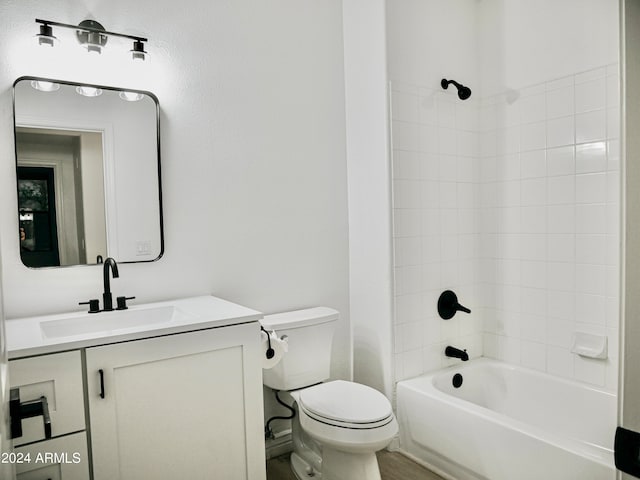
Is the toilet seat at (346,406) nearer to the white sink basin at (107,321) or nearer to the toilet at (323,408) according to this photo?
the toilet at (323,408)

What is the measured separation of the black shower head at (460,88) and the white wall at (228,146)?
1.93 feet

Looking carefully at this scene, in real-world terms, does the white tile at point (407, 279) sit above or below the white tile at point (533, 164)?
below

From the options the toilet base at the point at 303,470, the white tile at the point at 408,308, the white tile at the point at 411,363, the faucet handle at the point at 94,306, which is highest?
the faucet handle at the point at 94,306

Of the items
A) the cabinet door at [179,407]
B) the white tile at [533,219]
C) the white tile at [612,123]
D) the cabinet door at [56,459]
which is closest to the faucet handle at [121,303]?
the cabinet door at [179,407]

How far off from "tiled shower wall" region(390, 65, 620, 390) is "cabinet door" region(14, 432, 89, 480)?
1573 millimetres

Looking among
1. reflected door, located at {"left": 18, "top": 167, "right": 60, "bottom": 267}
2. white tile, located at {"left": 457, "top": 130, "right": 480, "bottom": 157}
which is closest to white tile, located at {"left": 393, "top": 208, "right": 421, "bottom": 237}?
white tile, located at {"left": 457, "top": 130, "right": 480, "bottom": 157}

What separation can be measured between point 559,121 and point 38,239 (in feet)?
8.35

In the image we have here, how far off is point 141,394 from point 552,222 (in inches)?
85.2

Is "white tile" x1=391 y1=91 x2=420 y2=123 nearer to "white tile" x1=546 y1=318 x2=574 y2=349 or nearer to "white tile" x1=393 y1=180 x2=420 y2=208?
"white tile" x1=393 y1=180 x2=420 y2=208

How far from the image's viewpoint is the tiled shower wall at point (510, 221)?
2227mm

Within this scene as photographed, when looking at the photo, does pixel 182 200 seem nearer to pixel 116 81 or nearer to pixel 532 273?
pixel 116 81

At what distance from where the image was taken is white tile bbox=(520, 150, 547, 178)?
8.06 feet

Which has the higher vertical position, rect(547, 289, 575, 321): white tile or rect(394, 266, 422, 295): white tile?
rect(394, 266, 422, 295): white tile

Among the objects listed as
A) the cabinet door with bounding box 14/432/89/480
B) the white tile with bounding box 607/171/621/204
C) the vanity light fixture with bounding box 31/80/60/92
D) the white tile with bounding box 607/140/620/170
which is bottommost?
the cabinet door with bounding box 14/432/89/480
